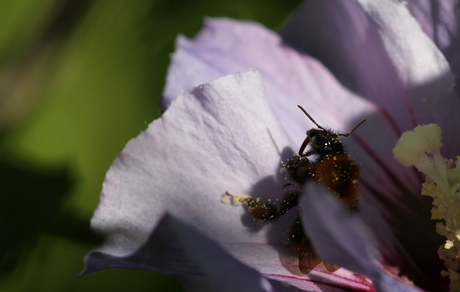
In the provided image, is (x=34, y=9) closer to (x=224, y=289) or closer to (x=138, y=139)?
(x=138, y=139)

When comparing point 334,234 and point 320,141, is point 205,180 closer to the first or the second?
point 320,141

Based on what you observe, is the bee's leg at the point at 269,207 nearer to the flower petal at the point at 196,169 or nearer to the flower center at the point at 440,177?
the flower petal at the point at 196,169

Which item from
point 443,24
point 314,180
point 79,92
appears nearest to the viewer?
point 314,180

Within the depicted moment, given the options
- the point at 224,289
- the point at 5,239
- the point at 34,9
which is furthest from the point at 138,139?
the point at 34,9

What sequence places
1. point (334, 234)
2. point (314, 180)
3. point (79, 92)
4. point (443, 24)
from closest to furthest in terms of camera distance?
point (334, 234), point (314, 180), point (443, 24), point (79, 92)

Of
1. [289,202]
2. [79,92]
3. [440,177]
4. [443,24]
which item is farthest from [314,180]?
[79,92]

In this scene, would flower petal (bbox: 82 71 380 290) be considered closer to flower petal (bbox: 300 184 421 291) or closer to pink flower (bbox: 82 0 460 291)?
pink flower (bbox: 82 0 460 291)

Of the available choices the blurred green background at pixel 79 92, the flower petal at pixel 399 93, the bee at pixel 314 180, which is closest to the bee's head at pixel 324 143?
the bee at pixel 314 180
